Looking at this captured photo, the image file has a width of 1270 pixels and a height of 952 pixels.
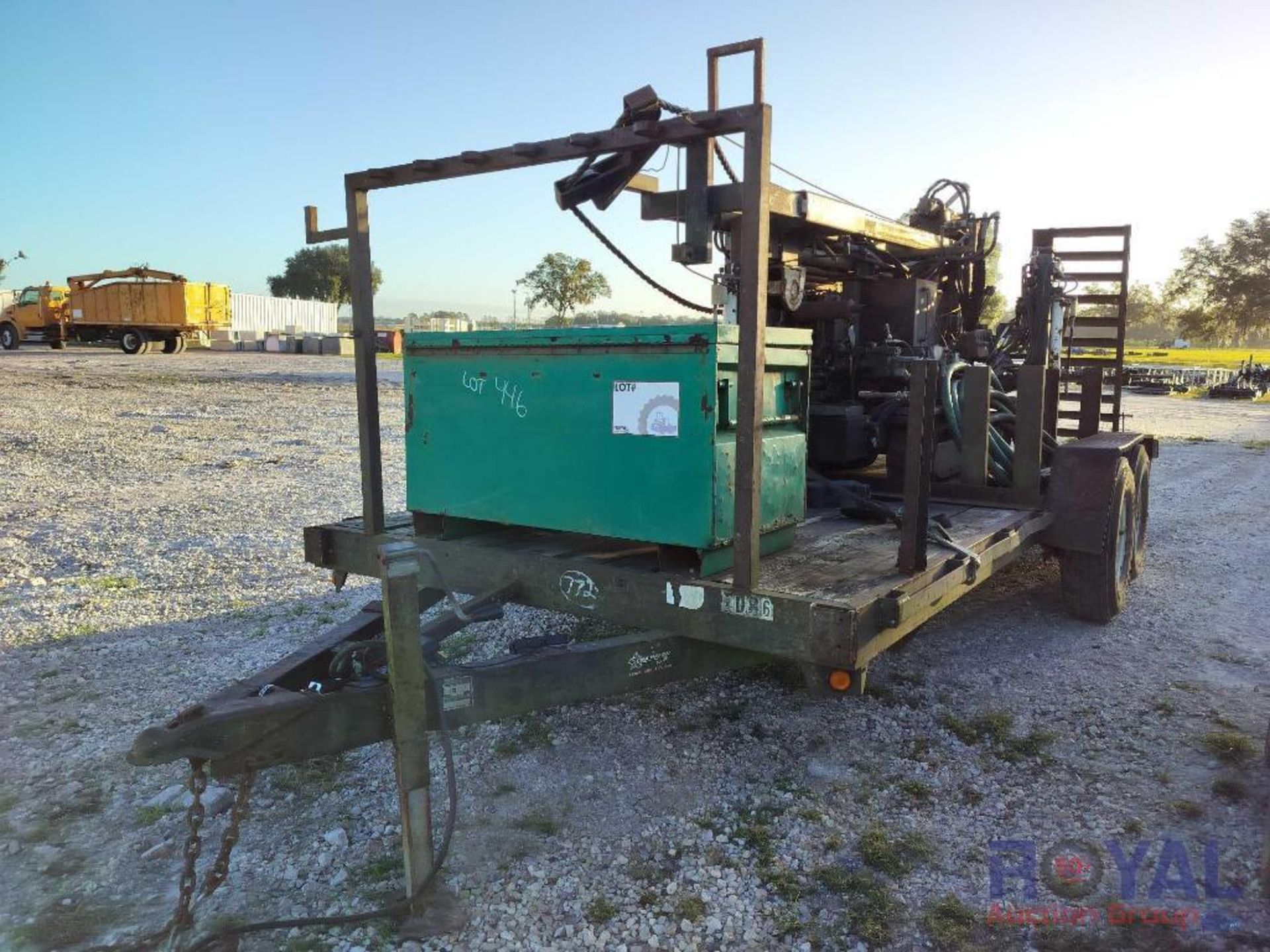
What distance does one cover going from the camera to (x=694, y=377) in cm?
327

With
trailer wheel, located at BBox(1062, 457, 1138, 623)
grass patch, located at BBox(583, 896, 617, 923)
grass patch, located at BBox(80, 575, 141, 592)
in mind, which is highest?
trailer wheel, located at BBox(1062, 457, 1138, 623)

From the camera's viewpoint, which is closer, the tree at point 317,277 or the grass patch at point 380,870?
the grass patch at point 380,870

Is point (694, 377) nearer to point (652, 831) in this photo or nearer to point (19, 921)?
point (652, 831)

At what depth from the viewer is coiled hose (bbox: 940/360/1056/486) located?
18.0ft

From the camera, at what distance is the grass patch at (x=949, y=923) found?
2.83 m

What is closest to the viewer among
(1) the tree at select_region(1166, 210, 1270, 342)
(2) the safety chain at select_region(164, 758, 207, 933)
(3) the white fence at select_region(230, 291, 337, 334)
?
(2) the safety chain at select_region(164, 758, 207, 933)

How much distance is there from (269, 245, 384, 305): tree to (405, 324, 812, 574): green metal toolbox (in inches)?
2762

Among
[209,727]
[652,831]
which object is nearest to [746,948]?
[652,831]

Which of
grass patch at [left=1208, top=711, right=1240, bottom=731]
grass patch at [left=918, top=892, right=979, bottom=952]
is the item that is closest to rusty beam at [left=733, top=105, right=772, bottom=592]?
grass patch at [left=918, top=892, right=979, bottom=952]

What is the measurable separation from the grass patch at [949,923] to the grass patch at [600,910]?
3.13 ft

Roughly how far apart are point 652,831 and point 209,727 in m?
1.57

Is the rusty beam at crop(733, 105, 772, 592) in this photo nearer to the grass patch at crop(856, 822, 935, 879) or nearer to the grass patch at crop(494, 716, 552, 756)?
the grass patch at crop(856, 822, 935, 879)

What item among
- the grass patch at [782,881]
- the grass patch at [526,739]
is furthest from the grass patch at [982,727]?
the grass patch at [526,739]

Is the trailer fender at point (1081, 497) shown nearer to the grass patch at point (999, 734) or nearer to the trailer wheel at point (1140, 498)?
the trailer wheel at point (1140, 498)
